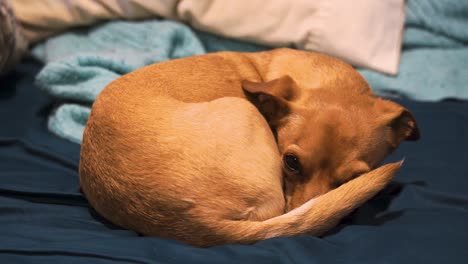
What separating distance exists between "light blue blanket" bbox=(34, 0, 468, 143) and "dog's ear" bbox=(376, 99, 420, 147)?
1.00m

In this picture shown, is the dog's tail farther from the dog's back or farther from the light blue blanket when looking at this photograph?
the light blue blanket

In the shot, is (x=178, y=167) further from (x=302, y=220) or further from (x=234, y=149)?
(x=302, y=220)

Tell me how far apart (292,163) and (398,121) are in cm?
54

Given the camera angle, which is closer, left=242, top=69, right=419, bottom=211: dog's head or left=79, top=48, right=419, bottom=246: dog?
left=79, top=48, right=419, bottom=246: dog

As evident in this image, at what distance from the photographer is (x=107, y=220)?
6.30 ft

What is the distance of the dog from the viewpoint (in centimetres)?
163

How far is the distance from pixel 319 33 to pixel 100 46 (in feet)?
4.57

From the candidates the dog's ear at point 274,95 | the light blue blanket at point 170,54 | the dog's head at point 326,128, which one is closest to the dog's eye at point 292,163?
the dog's head at point 326,128

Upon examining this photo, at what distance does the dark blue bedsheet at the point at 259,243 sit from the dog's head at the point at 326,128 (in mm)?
191

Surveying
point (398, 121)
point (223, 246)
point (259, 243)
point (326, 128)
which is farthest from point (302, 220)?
point (398, 121)

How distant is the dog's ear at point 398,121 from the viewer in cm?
207

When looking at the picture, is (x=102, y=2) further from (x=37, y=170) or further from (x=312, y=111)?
(x=312, y=111)

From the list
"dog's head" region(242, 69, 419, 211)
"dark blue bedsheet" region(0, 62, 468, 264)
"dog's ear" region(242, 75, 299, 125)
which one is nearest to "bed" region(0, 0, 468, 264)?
"dark blue bedsheet" region(0, 62, 468, 264)

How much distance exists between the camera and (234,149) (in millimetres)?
1736
